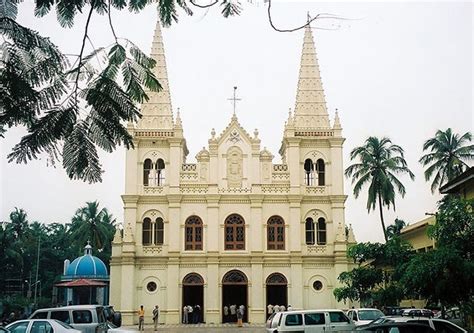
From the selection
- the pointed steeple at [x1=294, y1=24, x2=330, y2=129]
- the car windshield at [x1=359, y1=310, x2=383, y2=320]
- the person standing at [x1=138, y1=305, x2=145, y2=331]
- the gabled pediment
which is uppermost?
the pointed steeple at [x1=294, y1=24, x2=330, y2=129]

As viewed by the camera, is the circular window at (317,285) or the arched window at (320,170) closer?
the circular window at (317,285)

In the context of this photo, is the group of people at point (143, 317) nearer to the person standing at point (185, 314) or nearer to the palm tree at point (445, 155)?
the person standing at point (185, 314)

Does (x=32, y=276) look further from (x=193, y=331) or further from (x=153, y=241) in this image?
(x=193, y=331)

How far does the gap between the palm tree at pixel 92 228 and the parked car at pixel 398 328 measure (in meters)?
54.8

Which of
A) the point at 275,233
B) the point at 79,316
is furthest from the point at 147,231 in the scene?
the point at 79,316

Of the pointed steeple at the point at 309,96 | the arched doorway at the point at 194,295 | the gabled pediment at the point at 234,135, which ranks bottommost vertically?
the arched doorway at the point at 194,295

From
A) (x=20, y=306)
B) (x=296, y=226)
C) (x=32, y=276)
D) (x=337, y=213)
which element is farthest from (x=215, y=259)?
(x=32, y=276)

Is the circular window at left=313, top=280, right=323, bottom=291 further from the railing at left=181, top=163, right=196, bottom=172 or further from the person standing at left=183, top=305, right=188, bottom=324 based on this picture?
the railing at left=181, top=163, right=196, bottom=172

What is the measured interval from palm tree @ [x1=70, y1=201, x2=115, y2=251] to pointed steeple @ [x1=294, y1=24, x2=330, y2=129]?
96.8 feet

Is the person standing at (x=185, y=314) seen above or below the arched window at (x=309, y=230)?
below

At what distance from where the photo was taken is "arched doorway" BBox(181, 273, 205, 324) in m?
40.8

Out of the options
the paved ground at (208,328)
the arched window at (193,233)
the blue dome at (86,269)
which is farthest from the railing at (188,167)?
the paved ground at (208,328)

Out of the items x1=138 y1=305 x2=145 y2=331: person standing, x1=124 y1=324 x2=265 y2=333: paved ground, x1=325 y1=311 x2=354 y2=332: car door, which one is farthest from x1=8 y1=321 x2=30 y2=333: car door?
x1=138 y1=305 x2=145 y2=331: person standing

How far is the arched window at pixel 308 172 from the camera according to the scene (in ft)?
145
